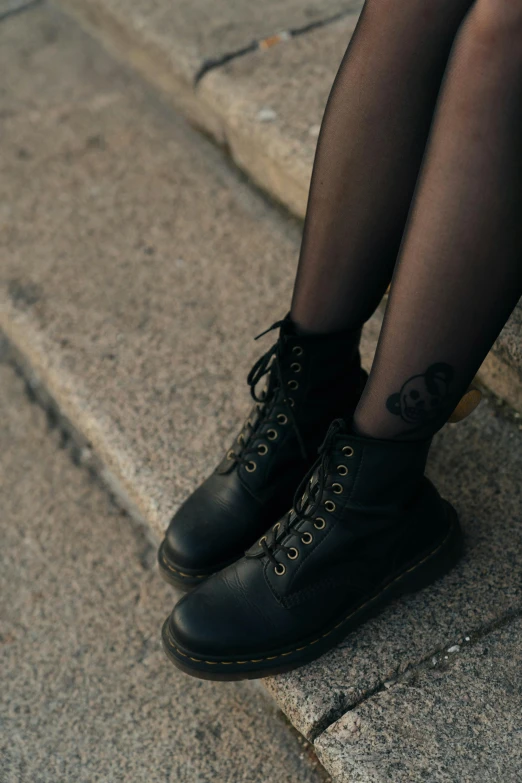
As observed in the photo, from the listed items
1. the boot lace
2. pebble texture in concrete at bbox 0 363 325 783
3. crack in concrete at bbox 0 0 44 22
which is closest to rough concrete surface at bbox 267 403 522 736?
pebble texture in concrete at bbox 0 363 325 783

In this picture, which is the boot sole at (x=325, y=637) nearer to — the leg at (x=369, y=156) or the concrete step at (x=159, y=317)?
the concrete step at (x=159, y=317)

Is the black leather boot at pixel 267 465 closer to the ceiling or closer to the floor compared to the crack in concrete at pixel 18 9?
closer to the ceiling

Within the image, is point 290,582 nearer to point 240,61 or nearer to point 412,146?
point 412,146

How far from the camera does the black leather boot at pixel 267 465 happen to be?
119cm

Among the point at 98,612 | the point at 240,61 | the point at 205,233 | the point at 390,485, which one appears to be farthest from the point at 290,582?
the point at 240,61

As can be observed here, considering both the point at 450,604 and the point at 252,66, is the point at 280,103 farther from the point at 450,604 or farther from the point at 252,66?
the point at 450,604

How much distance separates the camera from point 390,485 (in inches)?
42.6

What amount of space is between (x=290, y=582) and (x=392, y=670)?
182 millimetres

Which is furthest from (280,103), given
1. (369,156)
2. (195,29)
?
(369,156)

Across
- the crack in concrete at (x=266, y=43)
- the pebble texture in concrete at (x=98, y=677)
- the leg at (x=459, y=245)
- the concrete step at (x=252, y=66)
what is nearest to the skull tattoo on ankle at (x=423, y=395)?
the leg at (x=459, y=245)

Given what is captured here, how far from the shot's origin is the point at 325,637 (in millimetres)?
1101

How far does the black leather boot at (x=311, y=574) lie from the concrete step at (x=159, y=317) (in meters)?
0.06

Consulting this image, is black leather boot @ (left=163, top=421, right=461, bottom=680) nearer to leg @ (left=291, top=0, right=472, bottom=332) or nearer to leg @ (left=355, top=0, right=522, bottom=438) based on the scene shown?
leg @ (left=355, top=0, right=522, bottom=438)

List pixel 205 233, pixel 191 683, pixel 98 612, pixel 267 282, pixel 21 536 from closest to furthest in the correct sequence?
pixel 191 683 → pixel 98 612 → pixel 21 536 → pixel 267 282 → pixel 205 233
